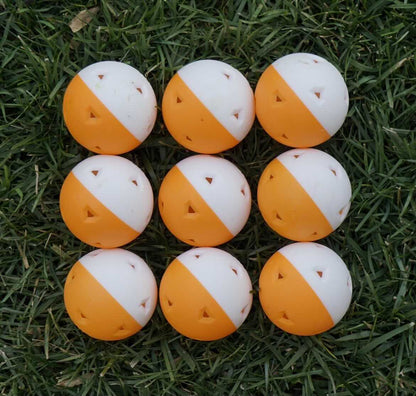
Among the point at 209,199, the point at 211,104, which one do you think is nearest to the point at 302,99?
the point at 211,104

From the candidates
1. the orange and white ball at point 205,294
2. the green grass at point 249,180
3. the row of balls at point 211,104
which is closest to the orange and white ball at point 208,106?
the row of balls at point 211,104

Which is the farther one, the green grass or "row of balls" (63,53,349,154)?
the green grass

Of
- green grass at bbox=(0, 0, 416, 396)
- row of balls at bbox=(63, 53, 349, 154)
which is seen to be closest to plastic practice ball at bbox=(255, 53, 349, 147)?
row of balls at bbox=(63, 53, 349, 154)

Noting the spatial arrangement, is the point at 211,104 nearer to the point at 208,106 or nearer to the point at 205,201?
the point at 208,106

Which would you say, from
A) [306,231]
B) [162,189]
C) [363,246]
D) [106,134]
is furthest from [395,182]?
[106,134]

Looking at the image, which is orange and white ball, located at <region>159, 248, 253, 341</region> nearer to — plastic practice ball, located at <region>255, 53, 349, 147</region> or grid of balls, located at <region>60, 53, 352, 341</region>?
grid of balls, located at <region>60, 53, 352, 341</region>

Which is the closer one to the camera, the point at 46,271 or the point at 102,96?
the point at 102,96

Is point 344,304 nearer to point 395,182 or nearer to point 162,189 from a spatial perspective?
point 395,182
